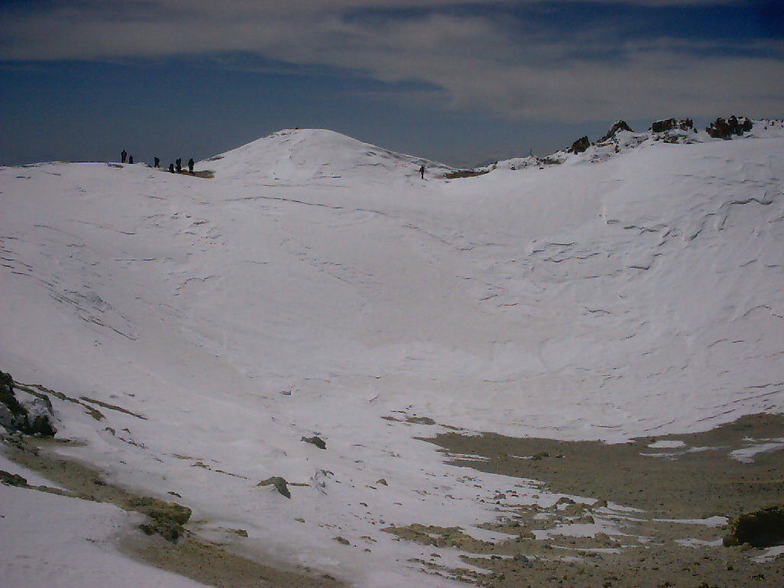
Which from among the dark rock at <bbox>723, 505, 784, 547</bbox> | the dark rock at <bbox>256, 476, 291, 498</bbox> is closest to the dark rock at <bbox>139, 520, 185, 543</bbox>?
the dark rock at <bbox>256, 476, 291, 498</bbox>

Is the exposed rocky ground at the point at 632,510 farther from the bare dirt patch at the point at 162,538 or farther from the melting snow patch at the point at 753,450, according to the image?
the bare dirt patch at the point at 162,538

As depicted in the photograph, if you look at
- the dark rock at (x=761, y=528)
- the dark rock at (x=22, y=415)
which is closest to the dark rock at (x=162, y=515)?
the dark rock at (x=22, y=415)

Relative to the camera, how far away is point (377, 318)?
84.6ft

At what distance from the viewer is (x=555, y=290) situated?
27.1 m

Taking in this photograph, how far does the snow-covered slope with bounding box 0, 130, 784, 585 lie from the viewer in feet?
39.4

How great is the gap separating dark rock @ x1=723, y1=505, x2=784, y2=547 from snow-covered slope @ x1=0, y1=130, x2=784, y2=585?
4.32 m

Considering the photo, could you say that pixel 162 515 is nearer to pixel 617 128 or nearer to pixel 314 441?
pixel 314 441

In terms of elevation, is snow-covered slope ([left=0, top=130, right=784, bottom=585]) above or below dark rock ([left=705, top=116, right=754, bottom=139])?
below

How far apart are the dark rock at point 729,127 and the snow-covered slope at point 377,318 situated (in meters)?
7.30

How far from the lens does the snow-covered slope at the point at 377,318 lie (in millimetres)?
12000

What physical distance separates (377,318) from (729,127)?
28373 millimetres

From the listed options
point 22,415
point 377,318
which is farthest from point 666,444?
point 22,415

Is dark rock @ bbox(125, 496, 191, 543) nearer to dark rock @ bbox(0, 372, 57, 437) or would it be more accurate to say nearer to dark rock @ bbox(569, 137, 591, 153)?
dark rock @ bbox(0, 372, 57, 437)

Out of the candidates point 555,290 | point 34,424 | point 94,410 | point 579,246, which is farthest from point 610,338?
point 34,424
